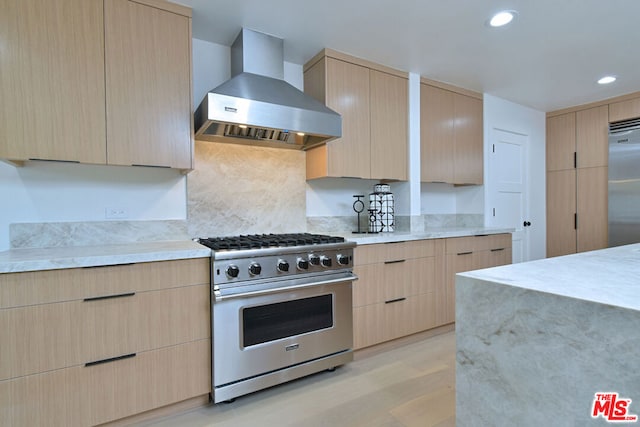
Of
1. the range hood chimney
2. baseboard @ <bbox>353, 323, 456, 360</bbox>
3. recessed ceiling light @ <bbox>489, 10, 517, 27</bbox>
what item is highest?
recessed ceiling light @ <bbox>489, 10, 517, 27</bbox>

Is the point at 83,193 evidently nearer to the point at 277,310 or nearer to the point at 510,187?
the point at 277,310

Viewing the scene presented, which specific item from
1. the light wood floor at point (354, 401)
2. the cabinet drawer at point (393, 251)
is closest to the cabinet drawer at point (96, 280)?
the light wood floor at point (354, 401)

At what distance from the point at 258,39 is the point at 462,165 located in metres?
2.50

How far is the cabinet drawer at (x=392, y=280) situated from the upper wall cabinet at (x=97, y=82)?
60.4 inches

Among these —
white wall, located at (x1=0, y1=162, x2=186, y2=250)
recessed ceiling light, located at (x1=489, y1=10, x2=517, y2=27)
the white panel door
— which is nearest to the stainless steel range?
white wall, located at (x1=0, y1=162, x2=186, y2=250)

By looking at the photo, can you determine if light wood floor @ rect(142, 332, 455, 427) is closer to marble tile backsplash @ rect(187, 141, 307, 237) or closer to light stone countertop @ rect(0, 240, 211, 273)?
light stone countertop @ rect(0, 240, 211, 273)

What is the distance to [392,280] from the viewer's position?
253 cm

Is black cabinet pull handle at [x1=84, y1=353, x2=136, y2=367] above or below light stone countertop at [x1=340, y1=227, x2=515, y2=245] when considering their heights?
below

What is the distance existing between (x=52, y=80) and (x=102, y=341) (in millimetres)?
1427

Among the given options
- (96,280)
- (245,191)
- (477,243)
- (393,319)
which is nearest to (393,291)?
(393,319)

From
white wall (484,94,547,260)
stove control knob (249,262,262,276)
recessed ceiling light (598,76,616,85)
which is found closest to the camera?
stove control knob (249,262,262,276)

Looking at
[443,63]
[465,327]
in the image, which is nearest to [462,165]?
[443,63]

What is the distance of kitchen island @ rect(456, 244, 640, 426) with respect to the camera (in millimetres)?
694

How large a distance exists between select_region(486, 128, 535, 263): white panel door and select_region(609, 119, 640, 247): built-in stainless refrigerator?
2.83 feet
